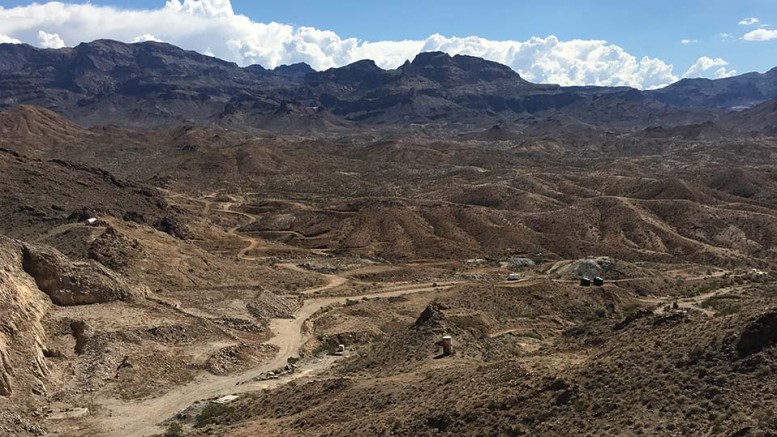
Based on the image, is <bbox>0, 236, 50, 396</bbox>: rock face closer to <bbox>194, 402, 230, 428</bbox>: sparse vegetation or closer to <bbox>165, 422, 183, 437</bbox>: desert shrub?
<bbox>165, 422, 183, 437</bbox>: desert shrub

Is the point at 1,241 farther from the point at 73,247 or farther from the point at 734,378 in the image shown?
the point at 734,378

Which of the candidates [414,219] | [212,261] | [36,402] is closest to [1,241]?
[36,402]

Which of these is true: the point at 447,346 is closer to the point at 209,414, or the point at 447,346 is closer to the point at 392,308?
the point at 209,414

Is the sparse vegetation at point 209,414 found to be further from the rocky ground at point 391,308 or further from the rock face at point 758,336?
the rock face at point 758,336

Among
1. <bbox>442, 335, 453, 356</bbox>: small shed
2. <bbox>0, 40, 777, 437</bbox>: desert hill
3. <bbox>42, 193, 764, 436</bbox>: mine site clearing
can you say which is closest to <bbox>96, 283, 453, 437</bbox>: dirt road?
<bbox>42, 193, 764, 436</bbox>: mine site clearing

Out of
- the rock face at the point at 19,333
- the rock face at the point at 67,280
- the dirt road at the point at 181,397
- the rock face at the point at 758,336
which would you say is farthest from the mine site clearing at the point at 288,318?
the rock face at the point at 758,336
